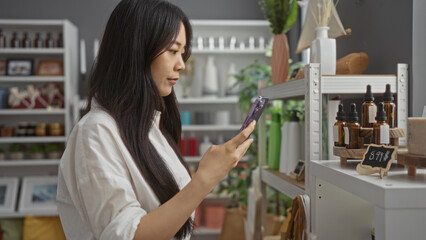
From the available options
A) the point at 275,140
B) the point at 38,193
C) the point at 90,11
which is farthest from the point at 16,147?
the point at 275,140

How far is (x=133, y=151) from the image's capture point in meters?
1.20

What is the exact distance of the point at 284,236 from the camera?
1741mm

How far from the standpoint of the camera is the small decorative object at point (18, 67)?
449 centimetres

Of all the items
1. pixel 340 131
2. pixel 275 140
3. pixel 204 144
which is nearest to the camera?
pixel 340 131

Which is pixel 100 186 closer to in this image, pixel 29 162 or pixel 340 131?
pixel 340 131

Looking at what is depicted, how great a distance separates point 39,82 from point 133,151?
389 centimetres

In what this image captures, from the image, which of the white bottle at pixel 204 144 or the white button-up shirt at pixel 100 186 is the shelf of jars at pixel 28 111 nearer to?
the white bottle at pixel 204 144

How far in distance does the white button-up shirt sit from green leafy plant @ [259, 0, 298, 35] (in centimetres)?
142

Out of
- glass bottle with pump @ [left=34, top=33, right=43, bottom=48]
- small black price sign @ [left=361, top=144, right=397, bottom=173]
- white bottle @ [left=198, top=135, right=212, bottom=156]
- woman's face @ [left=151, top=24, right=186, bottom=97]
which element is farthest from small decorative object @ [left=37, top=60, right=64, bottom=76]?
small black price sign @ [left=361, top=144, right=397, bottom=173]

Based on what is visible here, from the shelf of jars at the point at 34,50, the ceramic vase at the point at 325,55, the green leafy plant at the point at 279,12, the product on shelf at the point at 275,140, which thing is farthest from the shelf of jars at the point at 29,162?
the ceramic vase at the point at 325,55

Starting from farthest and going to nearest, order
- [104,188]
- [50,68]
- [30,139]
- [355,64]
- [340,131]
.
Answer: [50,68], [30,139], [355,64], [340,131], [104,188]

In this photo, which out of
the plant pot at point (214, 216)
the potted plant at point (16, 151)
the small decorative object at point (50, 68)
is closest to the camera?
the potted plant at point (16, 151)

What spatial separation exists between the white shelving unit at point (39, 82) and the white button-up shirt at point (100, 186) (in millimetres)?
3339

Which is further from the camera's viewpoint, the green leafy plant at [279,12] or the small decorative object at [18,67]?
the small decorative object at [18,67]
